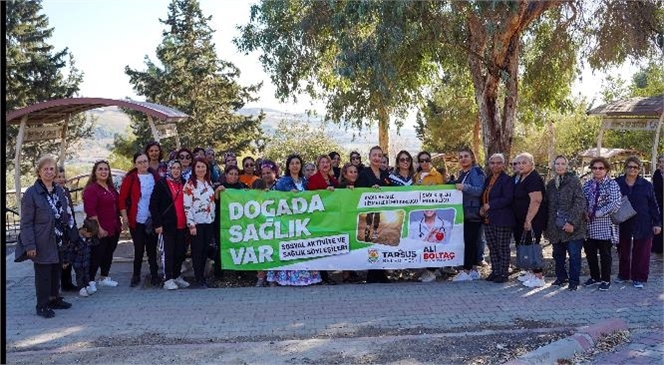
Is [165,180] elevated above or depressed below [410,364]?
above

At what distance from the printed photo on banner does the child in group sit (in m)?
3.59

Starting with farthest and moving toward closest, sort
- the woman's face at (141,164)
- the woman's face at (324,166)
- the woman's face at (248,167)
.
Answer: the woman's face at (248,167)
the woman's face at (324,166)
the woman's face at (141,164)

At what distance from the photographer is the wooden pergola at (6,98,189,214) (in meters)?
10.1

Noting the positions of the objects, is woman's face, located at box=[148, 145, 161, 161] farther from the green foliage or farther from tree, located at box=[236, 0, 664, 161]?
the green foliage

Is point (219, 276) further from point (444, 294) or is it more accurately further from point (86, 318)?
point (444, 294)

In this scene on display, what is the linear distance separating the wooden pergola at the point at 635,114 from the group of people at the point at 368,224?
4.05 meters

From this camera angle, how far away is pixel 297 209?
28.0 ft

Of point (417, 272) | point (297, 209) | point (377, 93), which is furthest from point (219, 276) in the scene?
point (377, 93)

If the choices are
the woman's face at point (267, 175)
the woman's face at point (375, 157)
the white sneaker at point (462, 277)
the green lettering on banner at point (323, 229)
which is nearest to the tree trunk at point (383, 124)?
the woman's face at point (267, 175)

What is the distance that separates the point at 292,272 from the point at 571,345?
4.02m

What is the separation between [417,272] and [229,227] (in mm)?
2841

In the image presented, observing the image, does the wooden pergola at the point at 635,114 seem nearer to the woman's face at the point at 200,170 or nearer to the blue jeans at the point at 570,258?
the blue jeans at the point at 570,258

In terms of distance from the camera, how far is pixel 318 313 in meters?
6.88

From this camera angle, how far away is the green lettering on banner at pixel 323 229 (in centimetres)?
851
